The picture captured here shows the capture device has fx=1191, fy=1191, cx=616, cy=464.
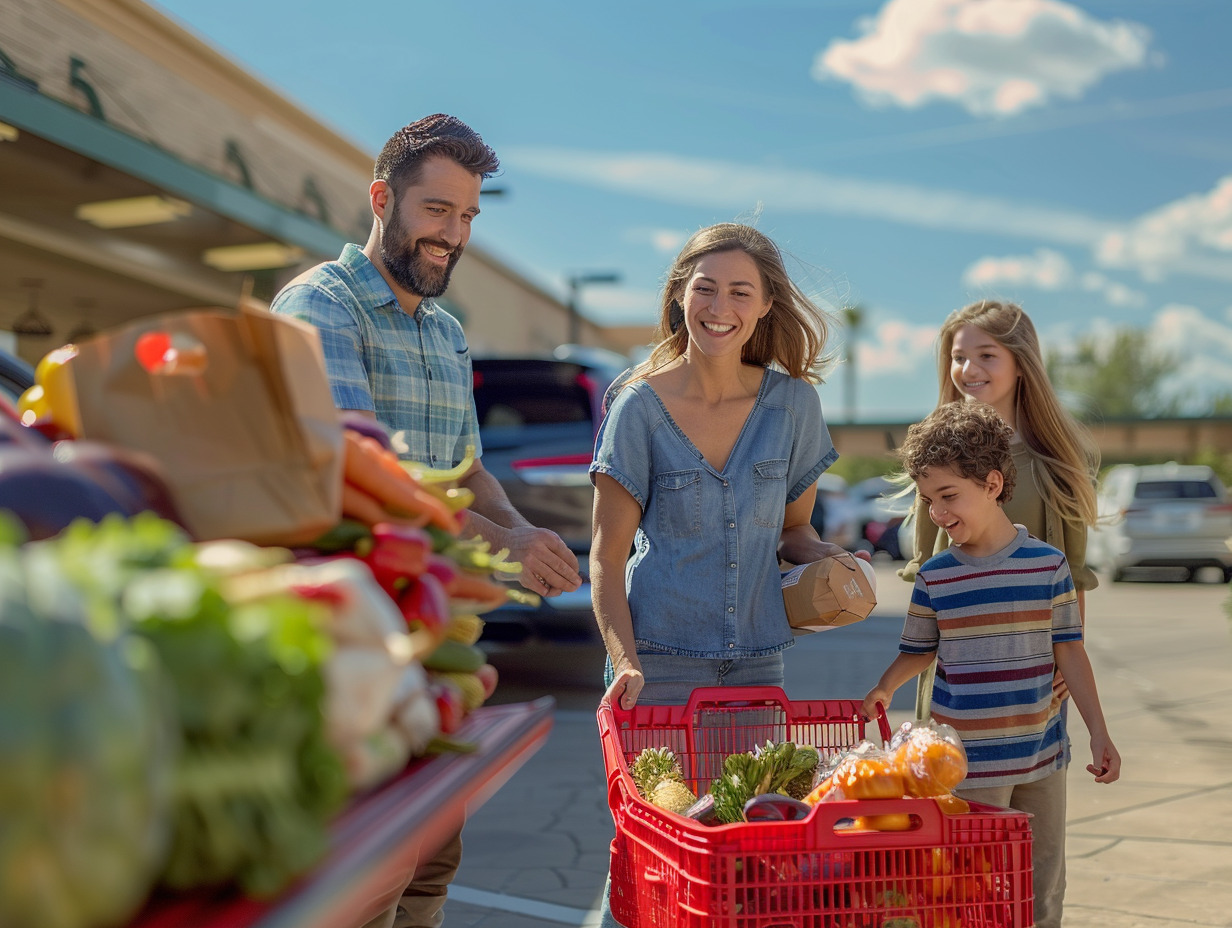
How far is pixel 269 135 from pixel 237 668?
50.6 ft

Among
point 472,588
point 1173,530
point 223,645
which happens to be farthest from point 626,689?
point 1173,530

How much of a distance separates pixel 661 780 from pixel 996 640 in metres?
0.97

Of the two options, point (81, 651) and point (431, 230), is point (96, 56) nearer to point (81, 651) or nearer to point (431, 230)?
point (431, 230)

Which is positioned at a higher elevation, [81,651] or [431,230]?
[431,230]

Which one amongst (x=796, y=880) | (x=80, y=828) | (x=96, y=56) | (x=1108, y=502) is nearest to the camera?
(x=80, y=828)

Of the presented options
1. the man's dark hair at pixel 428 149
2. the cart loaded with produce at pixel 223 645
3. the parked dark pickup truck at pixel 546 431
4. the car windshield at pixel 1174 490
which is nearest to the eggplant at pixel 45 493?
the cart loaded with produce at pixel 223 645

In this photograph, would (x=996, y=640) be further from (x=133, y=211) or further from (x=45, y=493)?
(x=133, y=211)

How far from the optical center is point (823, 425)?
319 cm

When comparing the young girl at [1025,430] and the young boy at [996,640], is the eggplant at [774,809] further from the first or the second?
the young girl at [1025,430]

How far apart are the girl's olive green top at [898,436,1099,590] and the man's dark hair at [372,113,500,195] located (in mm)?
1652

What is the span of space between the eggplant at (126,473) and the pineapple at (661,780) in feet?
Answer: 4.70

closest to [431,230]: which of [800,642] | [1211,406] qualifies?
[800,642]

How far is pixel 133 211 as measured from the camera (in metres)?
12.3

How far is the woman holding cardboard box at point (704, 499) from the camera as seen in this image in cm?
297
